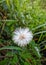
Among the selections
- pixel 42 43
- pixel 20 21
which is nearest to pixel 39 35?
pixel 42 43

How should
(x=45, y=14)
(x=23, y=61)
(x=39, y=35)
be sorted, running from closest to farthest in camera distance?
1. (x=23, y=61)
2. (x=39, y=35)
3. (x=45, y=14)

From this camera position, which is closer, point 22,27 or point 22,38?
point 22,38

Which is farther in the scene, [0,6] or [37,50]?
[0,6]

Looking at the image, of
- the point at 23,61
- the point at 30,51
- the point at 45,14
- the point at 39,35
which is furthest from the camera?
the point at 45,14

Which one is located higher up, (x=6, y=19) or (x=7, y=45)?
(x=6, y=19)

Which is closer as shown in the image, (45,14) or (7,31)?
(7,31)

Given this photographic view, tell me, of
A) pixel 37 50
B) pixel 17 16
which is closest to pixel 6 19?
pixel 17 16

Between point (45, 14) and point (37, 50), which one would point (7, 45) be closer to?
point (37, 50)

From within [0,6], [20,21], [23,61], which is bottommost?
[23,61]

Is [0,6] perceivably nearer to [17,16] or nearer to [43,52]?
[17,16]
